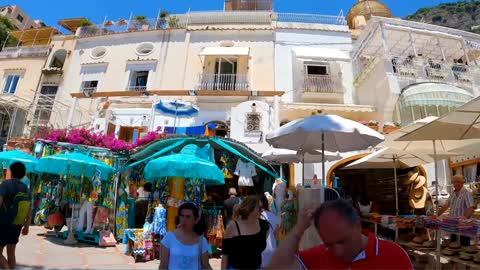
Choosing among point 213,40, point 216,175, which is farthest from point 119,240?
point 213,40

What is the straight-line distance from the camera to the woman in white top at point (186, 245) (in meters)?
2.96

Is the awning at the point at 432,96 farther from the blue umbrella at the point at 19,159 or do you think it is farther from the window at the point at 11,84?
the window at the point at 11,84

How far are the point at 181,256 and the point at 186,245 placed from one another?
11cm

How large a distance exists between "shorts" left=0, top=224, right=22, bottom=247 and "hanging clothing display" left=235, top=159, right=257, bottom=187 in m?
5.87

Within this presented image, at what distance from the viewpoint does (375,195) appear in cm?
1369

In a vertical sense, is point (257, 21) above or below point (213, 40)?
above

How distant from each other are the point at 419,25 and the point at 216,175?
15825 mm

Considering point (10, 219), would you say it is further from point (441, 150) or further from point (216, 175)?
point (441, 150)

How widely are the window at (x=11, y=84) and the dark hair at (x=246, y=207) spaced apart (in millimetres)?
23282

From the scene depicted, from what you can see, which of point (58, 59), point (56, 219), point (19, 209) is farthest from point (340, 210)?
point (58, 59)

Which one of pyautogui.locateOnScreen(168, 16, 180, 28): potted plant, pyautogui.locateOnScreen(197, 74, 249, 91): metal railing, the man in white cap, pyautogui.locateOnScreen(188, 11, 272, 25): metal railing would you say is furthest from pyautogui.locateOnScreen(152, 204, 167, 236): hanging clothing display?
pyautogui.locateOnScreen(168, 16, 180, 28): potted plant

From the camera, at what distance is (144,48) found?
1919 cm

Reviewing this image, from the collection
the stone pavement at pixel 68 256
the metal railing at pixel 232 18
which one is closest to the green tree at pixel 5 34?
the metal railing at pixel 232 18

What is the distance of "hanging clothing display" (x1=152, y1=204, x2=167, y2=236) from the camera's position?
23.7 feet
